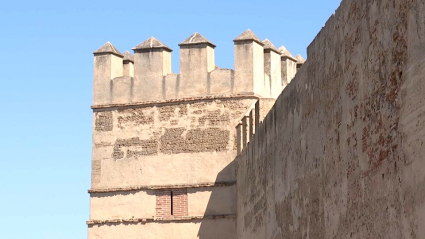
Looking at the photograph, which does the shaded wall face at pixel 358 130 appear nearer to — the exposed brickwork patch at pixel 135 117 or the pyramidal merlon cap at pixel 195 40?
the pyramidal merlon cap at pixel 195 40

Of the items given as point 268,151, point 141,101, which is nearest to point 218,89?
point 141,101

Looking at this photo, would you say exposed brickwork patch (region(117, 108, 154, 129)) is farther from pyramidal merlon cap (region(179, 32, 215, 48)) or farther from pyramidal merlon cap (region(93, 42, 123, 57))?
pyramidal merlon cap (region(179, 32, 215, 48))

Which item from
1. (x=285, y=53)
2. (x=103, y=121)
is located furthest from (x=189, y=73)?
(x=285, y=53)

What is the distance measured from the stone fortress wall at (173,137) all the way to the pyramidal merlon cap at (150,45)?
0.8 inches

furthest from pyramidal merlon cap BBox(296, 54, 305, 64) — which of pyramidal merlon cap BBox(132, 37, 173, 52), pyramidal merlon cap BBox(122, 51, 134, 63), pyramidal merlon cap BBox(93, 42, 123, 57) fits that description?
pyramidal merlon cap BBox(93, 42, 123, 57)

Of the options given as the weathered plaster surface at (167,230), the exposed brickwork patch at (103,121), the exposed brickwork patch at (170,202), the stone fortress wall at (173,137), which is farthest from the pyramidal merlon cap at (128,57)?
the weathered plaster surface at (167,230)

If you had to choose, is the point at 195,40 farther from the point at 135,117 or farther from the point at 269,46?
the point at 135,117

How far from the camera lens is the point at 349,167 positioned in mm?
5535

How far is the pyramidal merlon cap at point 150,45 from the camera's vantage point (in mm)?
15852

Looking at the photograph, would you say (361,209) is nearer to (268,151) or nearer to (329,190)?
(329,190)

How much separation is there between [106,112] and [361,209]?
11.4 metres

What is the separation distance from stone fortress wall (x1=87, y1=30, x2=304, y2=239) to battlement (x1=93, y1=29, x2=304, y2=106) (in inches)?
0.7

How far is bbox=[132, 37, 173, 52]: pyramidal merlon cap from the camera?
15852 mm

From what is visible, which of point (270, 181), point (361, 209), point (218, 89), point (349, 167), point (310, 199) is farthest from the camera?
point (218, 89)
